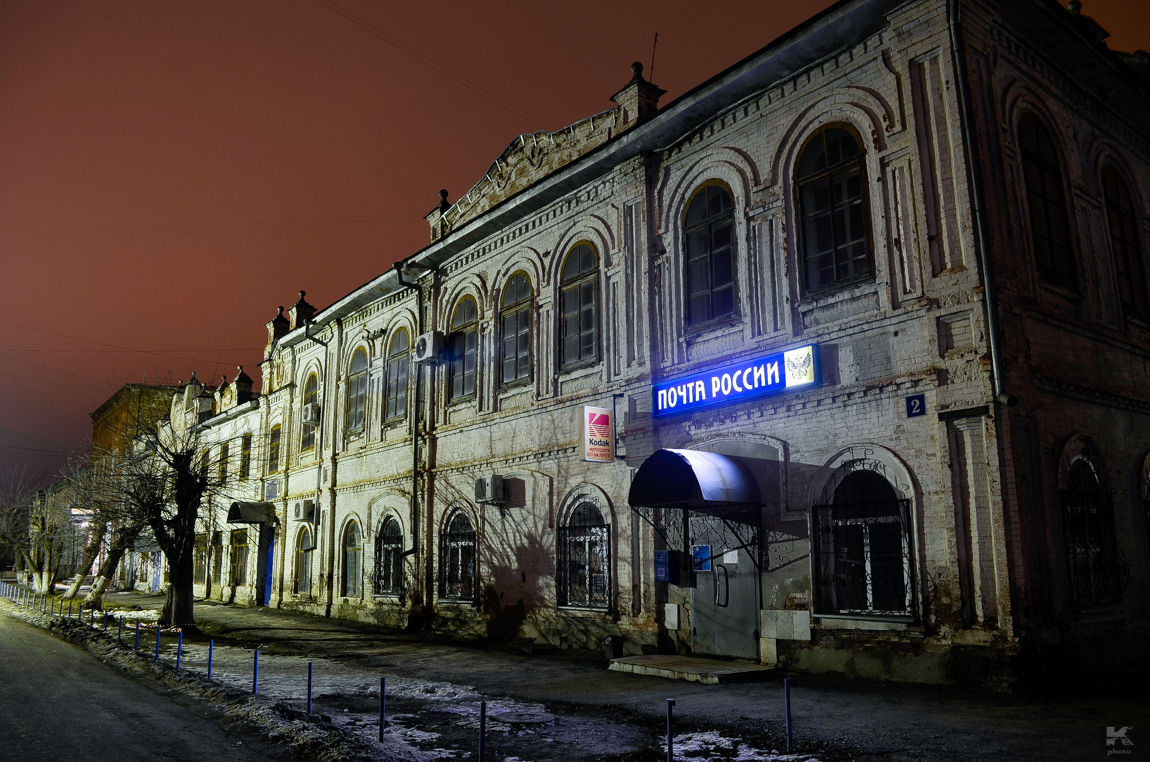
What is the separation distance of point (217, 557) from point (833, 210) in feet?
98.7

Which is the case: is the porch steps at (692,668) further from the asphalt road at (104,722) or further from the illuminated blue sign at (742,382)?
the asphalt road at (104,722)

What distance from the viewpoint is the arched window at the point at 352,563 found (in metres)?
22.9

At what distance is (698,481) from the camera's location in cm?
1159

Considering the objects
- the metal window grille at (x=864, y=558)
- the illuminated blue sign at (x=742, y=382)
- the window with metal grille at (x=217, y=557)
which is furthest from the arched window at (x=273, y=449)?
the metal window grille at (x=864, y=558)

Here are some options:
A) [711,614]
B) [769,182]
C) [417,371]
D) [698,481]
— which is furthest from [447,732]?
[417,371]

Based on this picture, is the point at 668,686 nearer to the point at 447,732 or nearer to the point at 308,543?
the point at 447,732

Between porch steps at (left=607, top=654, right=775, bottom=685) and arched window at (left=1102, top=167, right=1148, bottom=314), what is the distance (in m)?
8.63

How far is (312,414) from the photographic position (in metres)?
26.1

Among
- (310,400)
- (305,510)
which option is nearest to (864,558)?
(305,510)

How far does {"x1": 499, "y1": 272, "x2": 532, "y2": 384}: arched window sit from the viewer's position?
18188 mm

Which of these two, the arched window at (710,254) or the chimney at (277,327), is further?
the chimney at (277,327)

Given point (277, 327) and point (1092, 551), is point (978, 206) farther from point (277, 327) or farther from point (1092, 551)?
point (277, 327)

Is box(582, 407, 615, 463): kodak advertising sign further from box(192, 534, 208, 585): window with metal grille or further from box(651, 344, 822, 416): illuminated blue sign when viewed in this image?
box(192, 534, 208, 585): window with metal grille

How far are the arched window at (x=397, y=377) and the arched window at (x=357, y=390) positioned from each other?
147cm
